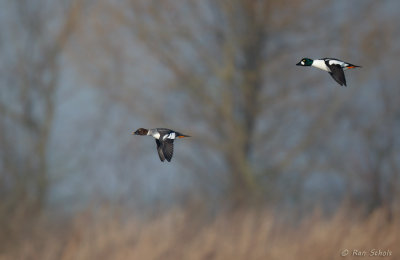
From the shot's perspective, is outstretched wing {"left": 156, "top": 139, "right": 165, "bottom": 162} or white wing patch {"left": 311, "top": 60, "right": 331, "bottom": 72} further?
white wing patch {"left": 311, "top": 60, "right": 331, "bottom": 72}

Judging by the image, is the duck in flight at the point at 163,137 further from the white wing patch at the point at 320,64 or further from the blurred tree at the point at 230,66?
the blurred tree at the point at 230,66

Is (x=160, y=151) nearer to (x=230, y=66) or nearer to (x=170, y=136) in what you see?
(x=170, y=136)

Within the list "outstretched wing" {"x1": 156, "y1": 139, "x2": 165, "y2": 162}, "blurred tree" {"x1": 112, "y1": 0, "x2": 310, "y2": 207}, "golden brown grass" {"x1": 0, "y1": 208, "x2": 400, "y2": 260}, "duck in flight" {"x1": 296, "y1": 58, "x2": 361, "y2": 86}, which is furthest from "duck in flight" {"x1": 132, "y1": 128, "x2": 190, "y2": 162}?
"blurred tree" {"x1": 112, "y1": 0, "x2": 310, "y2": 207}

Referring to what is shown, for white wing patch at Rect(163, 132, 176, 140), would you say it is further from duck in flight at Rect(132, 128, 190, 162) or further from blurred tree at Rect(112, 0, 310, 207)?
blurred tree at Rect(112, 0, 310, 207)

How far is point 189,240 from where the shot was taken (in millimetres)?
6445

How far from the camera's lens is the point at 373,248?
5.93 meters

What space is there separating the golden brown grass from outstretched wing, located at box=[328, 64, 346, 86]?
175 inches

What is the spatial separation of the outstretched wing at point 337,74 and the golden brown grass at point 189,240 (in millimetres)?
4433

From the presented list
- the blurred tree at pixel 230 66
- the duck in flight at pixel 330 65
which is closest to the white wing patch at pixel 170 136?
the duck in flight at pixel 330 65

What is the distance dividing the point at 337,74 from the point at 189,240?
5.43m

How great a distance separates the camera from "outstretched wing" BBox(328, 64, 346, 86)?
1106 mm

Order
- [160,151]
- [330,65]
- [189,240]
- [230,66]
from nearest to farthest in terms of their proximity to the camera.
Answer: [160,151]
[330,65]
[189,240]
[230,66]

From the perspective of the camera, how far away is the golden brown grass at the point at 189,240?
18.9 feet

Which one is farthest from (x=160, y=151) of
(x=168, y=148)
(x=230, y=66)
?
(x=230, y=66)
